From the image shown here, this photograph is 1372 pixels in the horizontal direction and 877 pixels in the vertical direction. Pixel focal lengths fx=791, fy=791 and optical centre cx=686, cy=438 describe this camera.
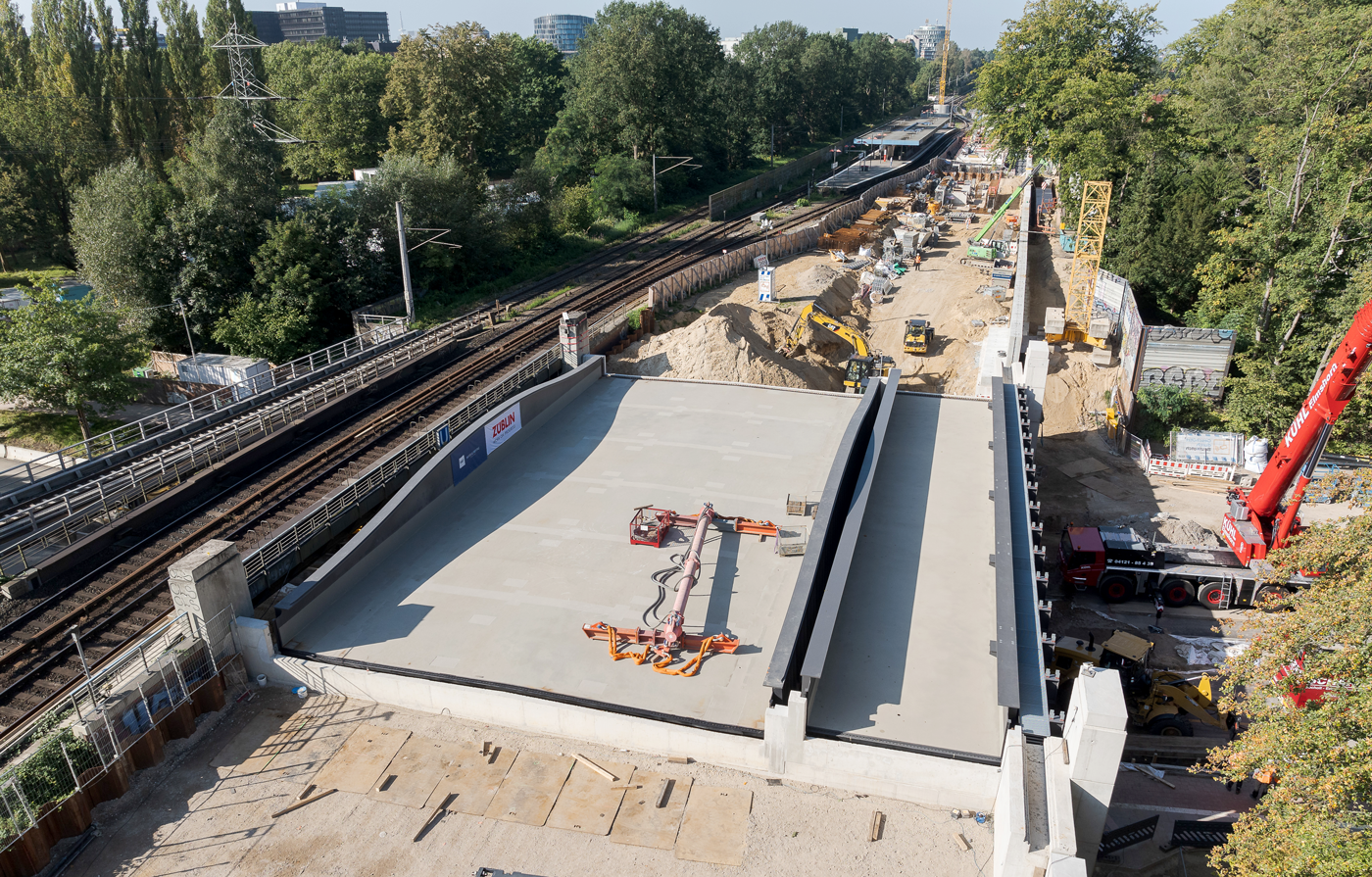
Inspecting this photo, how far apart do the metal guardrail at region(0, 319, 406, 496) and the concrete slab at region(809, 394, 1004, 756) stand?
2357cm

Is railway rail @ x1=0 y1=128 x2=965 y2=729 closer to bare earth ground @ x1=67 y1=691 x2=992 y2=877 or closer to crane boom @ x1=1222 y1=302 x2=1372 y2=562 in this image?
bare earth ground @ x1=67 y1=691 x2=992 y2=877

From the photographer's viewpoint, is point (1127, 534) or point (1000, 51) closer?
point (1127, 534)

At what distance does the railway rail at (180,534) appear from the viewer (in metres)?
17.0

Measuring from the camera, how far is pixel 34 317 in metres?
31.6

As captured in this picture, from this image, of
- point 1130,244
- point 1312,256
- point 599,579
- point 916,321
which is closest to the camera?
point 599,579

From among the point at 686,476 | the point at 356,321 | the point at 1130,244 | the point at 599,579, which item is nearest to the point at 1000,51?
the point at 1130,244

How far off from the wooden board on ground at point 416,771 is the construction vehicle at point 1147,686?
1387 cm

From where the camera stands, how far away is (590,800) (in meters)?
13.4

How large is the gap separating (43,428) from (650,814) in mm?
36727

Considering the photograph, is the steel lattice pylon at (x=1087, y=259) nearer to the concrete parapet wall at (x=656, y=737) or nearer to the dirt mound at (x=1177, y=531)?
→ the dirt mound at (x=1177, y=531)

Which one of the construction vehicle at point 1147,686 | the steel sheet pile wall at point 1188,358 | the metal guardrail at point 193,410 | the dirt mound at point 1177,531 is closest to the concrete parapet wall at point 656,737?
the construction vehicle at point 1147,686

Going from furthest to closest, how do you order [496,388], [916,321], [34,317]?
[916,321]
[34,317]
[496,388]

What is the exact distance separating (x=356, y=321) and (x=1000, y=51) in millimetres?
56071

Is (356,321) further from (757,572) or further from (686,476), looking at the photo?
(757,572)
